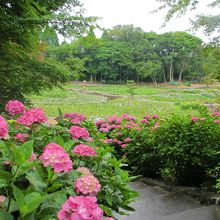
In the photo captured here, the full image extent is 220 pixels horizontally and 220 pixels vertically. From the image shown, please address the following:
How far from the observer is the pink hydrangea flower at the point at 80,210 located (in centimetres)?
84

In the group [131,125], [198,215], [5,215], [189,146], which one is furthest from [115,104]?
[5,215]

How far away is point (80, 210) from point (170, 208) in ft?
8.83

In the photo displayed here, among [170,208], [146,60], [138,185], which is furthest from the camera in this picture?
[146,60]

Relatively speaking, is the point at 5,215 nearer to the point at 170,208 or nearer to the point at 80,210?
the point at 80,210

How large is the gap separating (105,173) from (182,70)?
50084 mm

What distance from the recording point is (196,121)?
13.7 ft

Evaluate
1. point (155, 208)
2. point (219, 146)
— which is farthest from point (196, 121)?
point (155, 208)

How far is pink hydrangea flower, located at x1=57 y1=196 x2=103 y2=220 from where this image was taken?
838 millimetres

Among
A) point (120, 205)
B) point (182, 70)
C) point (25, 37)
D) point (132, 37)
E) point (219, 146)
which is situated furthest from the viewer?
point (132, 37)

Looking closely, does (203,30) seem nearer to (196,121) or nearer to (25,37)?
(196,121)

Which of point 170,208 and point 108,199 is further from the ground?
point 108,199

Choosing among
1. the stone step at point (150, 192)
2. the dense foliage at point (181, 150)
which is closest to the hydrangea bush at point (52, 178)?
the stone step at point (150, 192)

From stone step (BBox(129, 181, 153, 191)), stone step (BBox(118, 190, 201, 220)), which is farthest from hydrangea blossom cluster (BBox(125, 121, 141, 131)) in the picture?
stone step (BBox(118, 190, 201, 220))

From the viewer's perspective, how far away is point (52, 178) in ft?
3.76
